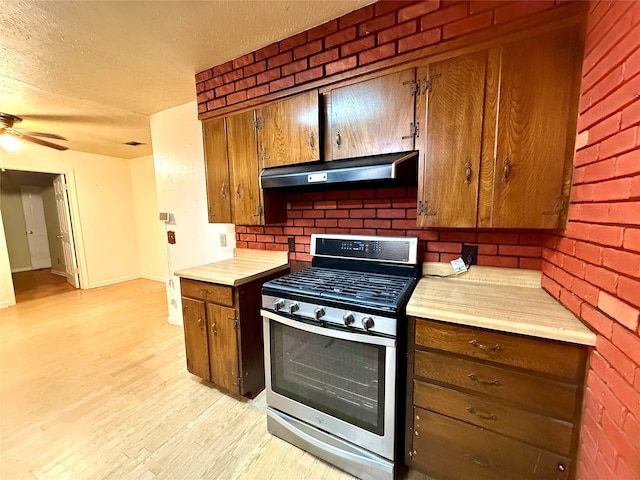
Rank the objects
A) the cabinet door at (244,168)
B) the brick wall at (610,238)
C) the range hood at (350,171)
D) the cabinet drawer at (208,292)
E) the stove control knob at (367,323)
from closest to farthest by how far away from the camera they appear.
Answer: the brick wall at (610,238) < the stove control knob at (367,323) < the range hood at (350,171) < the cabinet drawer at (208,292) < the cabinet door at (244,168)

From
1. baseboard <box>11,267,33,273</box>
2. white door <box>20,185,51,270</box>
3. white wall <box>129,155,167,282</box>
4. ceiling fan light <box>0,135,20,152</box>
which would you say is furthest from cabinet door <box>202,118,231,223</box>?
baseboard <box>11,267,33,273</box>

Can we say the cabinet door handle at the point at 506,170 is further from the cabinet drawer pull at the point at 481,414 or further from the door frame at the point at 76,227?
the door frame at the point at 76,227

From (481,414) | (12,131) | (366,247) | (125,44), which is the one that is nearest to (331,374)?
(481,414)

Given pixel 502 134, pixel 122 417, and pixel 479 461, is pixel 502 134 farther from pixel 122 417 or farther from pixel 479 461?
pixel 122 417

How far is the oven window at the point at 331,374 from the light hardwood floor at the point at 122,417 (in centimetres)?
35

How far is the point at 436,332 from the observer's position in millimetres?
1177

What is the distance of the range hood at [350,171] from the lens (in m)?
1.37

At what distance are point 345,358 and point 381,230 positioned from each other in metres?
0.89

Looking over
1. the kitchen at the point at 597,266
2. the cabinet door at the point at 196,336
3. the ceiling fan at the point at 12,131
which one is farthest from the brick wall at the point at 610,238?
the ceiling fan at the point at 12,131

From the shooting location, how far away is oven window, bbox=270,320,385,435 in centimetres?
128

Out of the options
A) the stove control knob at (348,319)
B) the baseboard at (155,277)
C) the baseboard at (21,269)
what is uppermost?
the stove control knob at (348,319)

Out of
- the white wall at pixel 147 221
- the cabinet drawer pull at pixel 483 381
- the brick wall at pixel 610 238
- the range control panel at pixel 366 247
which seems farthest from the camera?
the white wall at pixel 147 221

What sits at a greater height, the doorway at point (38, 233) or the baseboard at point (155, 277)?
the doorway at point (38, 233)

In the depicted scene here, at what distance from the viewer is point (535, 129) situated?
1.19m
